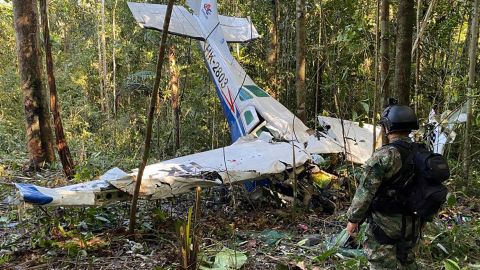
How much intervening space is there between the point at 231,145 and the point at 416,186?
14.7 feet

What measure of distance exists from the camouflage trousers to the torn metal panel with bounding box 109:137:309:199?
8.26 ft

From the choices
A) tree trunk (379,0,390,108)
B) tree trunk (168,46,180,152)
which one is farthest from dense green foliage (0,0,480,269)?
tree trunk (379,0,390,108)

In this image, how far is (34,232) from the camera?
5.18 meters

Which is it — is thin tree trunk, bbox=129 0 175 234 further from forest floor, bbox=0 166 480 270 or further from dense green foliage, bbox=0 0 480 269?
dense green foliage, bbox=0 0 480 269

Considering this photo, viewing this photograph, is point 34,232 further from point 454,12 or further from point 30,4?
point 454,12

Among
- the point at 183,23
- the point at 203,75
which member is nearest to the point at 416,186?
the point at 183,23

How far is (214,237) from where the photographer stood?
5141 millimetres

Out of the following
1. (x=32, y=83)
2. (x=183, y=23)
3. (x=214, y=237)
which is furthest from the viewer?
(x=183, y=23)

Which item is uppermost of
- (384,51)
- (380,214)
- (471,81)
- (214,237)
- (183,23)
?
(183,23)

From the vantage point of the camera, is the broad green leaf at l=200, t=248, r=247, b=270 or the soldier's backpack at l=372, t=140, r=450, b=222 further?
the broad green leaf at l=200, t=248, r=247, b=270

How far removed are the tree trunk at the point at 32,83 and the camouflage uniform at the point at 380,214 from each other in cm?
787

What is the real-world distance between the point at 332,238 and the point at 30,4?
770cm

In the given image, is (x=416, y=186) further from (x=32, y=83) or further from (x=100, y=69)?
(x=100, y=69)

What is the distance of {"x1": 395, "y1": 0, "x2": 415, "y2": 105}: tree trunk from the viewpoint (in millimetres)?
5078
